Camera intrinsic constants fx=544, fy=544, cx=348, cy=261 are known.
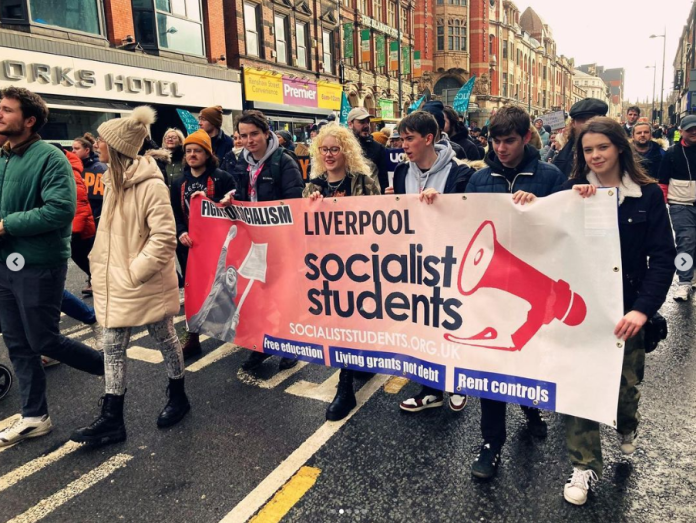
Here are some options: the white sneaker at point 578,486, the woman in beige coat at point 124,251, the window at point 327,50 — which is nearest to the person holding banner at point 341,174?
the woman in beige coat at point 124,251

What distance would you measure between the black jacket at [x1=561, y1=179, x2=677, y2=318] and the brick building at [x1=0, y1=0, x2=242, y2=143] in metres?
11.2

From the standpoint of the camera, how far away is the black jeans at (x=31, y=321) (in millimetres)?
3438

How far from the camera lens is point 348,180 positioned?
396 cm

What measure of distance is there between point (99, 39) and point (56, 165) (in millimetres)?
14310

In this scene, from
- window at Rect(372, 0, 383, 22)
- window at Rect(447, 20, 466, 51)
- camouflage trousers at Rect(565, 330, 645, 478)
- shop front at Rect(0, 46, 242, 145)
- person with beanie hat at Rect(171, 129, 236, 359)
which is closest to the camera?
camouflage trousers at Rect(565, 330, 645, 478)

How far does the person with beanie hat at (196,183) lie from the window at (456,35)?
52.7 m

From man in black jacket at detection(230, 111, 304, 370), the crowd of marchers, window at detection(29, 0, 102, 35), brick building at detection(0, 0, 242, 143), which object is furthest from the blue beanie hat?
window at detection(29, 0, 102, 35)

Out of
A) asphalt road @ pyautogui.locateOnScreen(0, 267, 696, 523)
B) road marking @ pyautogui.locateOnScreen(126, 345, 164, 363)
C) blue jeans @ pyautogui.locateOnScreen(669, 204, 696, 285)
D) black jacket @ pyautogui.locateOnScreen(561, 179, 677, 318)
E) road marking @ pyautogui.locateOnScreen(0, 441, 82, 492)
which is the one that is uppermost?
black jacket @ pyautogui.locateOnScreen(561, 179, 677, 318)

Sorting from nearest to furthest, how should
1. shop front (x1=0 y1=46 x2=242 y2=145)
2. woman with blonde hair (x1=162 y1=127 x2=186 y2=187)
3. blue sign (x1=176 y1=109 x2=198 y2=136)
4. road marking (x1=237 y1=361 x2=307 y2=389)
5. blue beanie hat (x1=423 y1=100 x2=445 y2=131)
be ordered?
road marking (x1=237 y1=361 x2=307 y2=389), blue beanie hat (x1=423 y1=100 x2=445 y2=131), woman with blonde hair (x1=162 y1=127 x2=186 y2=187), blue sign (x1=176 y1=109 x2=198 y2=136), shop front (x1=0 y1=46 x2=242 y2=145)

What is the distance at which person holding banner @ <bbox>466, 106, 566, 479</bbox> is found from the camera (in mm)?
2959

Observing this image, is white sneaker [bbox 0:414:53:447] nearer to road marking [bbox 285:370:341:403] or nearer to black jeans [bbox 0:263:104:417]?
black jeans [bbox 0:263:104:417]

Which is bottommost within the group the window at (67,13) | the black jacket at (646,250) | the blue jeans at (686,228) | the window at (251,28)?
the blue jeans at (686,228)

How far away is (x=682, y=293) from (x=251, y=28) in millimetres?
20264

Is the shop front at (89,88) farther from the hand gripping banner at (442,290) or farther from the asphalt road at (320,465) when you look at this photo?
the hand gripping banner at (442,290)
